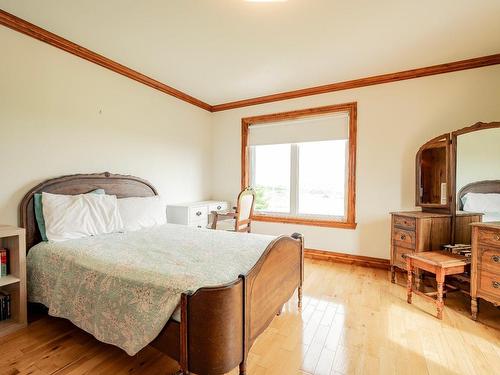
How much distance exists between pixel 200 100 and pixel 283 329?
3511 mm

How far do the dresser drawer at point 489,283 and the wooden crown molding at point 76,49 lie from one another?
400 cm

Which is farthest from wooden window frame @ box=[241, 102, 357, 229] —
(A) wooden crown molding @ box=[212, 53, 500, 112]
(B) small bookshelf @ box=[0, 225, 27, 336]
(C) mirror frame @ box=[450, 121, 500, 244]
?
(B) small bookshelf @ box=[0, 225, 27, 336]

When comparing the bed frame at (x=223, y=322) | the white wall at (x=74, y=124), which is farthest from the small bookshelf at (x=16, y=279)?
the bed frame at (x=223, y=322)

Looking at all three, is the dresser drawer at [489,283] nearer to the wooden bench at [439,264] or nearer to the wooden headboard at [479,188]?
the wooden bench at [439,264]

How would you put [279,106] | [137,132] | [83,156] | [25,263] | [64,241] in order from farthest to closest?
[279,106] < [137,132] < [83,156] < [64,241] < [25,263]

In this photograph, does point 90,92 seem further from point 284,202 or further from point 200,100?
point 284,202

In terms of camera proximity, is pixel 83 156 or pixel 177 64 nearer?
pixel 83 156

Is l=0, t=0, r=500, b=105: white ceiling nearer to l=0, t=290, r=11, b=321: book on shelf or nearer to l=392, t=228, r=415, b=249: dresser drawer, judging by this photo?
l=392, t=228, r=415, b=249: dresser drawer

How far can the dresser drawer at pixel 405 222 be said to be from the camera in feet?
8.31

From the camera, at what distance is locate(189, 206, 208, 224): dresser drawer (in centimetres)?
333

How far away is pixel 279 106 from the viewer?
3.79 meters

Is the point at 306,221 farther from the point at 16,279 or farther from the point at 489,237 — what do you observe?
the point at 16,279

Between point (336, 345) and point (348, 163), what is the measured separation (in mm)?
2343

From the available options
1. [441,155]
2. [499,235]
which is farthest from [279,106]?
[499,235]
